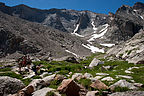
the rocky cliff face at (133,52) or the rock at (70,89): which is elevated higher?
the rocky cliff face at (133,52)

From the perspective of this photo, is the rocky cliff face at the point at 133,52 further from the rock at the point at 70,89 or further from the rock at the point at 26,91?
the rock at the point at 26,91

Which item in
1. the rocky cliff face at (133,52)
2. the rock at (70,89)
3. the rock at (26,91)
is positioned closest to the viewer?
the rock at (70,89)

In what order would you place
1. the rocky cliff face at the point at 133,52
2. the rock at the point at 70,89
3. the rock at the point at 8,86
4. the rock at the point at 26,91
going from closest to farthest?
1. the rock at the point at 70,89
2. the rock at the point at 26,91
3. the rock at the point at 8,86
4. the rocky cliff face at the point at 133,52

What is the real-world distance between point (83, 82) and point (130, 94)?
3.66 m

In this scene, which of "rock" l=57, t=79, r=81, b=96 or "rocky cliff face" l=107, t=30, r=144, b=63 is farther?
"rocky cliff face" l=107, t=30, r=144, b=63

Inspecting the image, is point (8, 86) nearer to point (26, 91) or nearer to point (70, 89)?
point (26, 91)

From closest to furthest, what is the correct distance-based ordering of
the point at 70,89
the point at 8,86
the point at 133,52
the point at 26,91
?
1. the point at 70,89
2. the point at 26,91
3. the point at 8,86
4. the point at 133,52

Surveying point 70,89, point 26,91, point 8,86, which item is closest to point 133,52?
point 70,89

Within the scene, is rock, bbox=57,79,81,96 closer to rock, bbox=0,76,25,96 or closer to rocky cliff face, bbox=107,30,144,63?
rock, bbox=0,76,25,96

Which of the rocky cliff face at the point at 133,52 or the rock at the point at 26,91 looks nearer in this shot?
the rock at the point at 26,91

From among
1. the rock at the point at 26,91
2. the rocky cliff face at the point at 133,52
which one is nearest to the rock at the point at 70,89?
the rock at the point at 26,91

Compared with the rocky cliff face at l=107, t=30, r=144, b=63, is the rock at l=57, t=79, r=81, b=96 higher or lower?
lower

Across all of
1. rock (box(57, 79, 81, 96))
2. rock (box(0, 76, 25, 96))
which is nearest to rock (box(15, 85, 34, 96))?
rock (box(0, 76, 25, 96))

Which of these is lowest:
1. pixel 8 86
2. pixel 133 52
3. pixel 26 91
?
pixel 26 91
